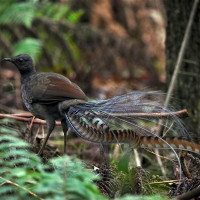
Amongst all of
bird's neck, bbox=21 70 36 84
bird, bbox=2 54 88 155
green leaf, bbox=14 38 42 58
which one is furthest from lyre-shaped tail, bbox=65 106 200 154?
green leaf, bbox=14 38 42 58

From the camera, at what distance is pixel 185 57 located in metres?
4.56

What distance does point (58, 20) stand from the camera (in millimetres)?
7363

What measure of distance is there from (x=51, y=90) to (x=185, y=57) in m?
2.06

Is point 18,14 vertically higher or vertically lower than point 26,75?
higher

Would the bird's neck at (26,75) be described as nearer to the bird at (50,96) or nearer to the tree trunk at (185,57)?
the bird at (50,96)

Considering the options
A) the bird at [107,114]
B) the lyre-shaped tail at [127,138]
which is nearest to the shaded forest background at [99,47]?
the bird at [107,114]

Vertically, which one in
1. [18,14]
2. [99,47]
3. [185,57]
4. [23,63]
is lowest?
[99,47]

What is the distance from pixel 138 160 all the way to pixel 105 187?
1367 mm

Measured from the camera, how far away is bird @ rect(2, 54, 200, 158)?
2695 mm

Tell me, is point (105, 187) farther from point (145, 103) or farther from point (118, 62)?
point (118, 62)

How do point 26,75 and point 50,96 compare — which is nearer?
point 50,96

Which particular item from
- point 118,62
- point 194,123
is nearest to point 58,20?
point 118,62

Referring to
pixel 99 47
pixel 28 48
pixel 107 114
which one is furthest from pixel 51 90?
pixel 99 47

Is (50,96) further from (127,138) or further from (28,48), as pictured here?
(28,48)
